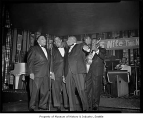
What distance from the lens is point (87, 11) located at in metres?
4.04

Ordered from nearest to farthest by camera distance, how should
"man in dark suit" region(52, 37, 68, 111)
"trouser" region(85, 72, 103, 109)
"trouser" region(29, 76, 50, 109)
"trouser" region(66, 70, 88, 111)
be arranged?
1. "trouser" region(66, 70, 88, 111)
2. "trouser" region(29, 76, 50, 109)
3. "man in dark suit" region(52, 37, 68, 111)
4. "trouser" region(85, 72, 103, 109)

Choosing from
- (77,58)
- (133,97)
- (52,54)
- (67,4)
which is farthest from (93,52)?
(133,97)

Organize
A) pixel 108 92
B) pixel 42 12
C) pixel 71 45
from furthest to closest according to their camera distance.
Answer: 1. pixel 108 92
2. pixel 42 12
3. pixel 71 45

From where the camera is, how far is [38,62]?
11.9ft

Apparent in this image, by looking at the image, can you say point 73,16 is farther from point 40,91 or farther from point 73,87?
point 40,91

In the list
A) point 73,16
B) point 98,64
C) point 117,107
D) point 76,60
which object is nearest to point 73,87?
point 76,60

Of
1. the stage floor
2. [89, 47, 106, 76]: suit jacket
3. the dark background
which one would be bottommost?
the stage floor

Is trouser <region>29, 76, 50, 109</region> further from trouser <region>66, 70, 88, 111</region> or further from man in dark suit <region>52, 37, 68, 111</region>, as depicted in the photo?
trouser <region>66, 70, 88, 111</region>

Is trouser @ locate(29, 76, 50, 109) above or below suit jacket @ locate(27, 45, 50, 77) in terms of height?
below

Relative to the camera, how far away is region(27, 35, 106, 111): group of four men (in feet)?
11.3

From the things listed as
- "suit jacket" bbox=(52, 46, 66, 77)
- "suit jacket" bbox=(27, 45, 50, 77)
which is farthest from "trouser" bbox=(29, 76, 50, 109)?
"suit jacket" bbox=(52, 46, 66, 77)

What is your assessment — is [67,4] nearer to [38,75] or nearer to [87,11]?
[87,11]

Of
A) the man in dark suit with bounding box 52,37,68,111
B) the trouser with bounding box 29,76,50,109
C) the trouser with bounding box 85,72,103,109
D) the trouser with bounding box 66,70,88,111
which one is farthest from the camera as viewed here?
the trouser with bounding box 85,72,103,109

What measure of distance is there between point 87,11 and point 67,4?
1.56 feet
